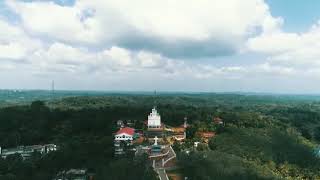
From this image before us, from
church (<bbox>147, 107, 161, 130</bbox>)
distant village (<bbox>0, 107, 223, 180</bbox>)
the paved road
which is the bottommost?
the paved road

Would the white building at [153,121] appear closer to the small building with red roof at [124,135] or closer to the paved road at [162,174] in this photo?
the small building with red roof at [124,135]

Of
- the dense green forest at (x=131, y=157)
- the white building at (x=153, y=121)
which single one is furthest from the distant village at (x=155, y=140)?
the dense green forest at (x=131, y=157)

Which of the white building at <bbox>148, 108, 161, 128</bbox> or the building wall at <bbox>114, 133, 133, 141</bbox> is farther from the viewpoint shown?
the white building at <bbox>148, 108, 161, 128</bbox>

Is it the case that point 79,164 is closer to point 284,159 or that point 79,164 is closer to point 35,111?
point 284,159

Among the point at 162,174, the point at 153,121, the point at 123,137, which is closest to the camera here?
the point at 162,174

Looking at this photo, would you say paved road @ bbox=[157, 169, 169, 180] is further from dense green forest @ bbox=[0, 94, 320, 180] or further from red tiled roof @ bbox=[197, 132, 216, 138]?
red tiled roof @ bbox=[197, 132, 216, 138]

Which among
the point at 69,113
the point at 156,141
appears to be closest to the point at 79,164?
the point at 156,141

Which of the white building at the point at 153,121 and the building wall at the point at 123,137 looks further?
the white building at the point at 153,121

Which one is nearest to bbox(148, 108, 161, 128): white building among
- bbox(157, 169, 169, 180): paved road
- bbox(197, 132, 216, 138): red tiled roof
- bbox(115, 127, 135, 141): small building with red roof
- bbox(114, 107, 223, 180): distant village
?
bbox(114, 107, 223, 180): distant village

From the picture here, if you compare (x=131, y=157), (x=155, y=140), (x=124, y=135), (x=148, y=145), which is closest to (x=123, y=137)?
(x=124, y=135)

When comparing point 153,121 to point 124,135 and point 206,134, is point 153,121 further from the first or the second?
point 124,135

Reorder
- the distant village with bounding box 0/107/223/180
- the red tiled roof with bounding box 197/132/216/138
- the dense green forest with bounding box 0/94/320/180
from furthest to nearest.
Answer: the red tiled roof with bounding box 197/132/216/138 → the distant village with bounding box 0/107/223/180 → the dense green forest with bounding box 0/94/320/180
